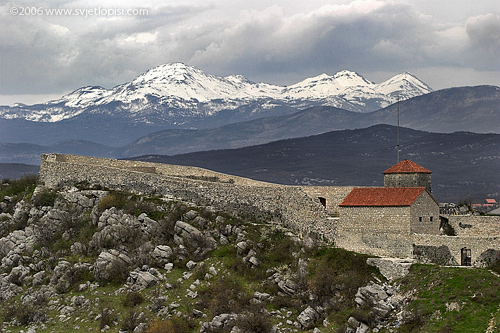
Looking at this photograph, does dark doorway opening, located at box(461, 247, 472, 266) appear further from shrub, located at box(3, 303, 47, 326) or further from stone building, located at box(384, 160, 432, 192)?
shrub, located at box(3, 303, 47, 326)

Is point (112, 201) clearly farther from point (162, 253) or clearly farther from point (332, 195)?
point (332, 195)

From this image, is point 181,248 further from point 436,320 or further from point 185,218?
point 436,320

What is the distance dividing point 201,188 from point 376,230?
682 inches

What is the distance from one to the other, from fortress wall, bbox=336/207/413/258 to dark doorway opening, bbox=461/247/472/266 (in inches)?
136

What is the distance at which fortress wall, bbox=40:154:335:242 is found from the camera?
55.0 meters

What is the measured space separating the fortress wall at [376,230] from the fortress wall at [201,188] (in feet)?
4.64

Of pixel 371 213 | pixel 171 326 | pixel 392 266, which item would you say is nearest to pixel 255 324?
pixel 171 326

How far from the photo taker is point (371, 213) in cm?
5116

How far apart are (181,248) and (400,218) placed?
1656cm

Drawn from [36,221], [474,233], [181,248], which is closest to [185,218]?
[181,248]

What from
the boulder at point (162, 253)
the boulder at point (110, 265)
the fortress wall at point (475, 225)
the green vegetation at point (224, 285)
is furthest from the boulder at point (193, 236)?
the fortress wall at point (475, 225)

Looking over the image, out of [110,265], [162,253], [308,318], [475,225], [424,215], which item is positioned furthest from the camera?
[162,253]

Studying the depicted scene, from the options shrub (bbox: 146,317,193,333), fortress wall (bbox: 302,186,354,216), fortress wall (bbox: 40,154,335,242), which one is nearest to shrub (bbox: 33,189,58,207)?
fortress wall (bbox: 40,154,335,242)

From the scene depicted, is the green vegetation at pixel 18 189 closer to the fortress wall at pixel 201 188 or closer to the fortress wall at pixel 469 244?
the fortress wall at pixel 201 188
